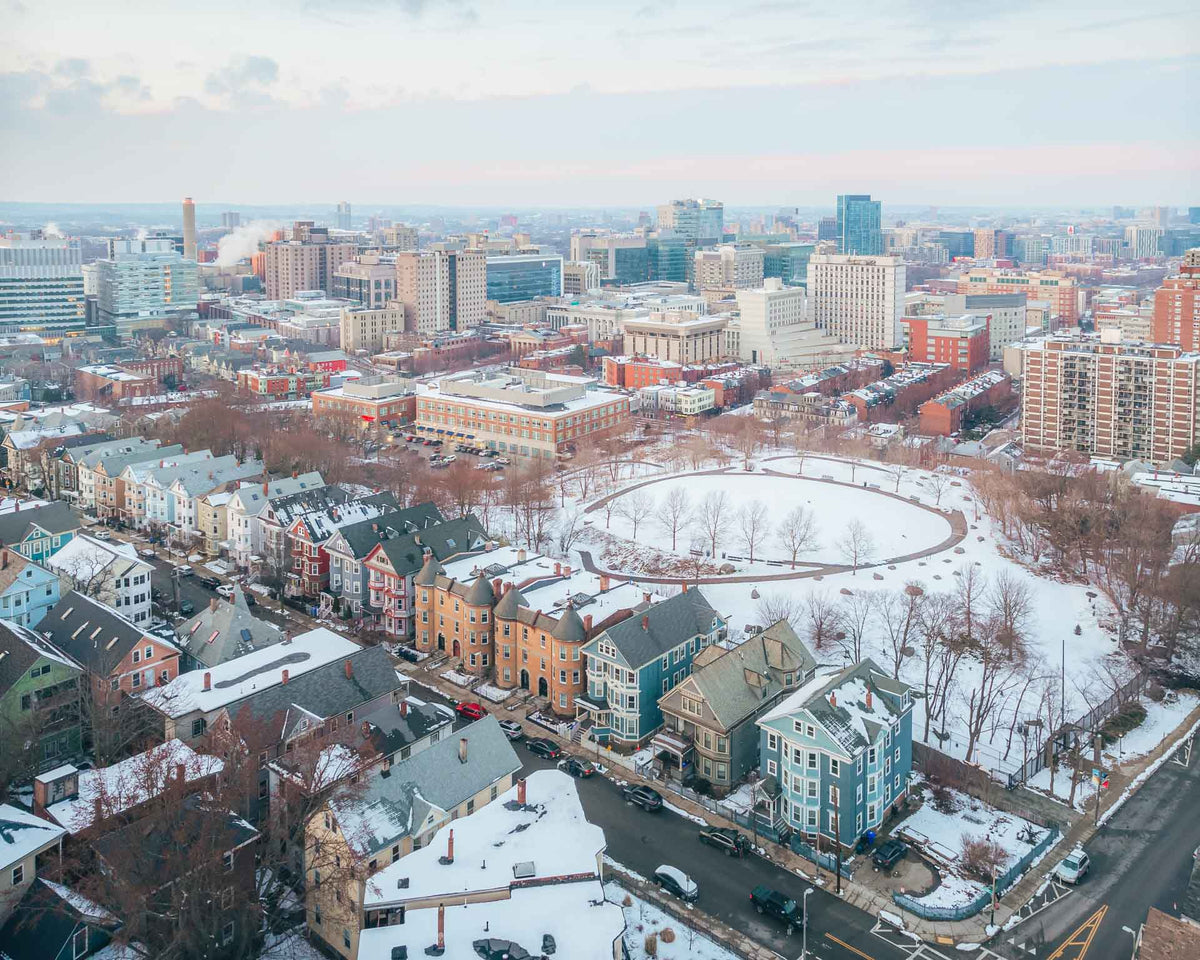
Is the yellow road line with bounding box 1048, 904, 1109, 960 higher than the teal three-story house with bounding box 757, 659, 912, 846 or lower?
lower

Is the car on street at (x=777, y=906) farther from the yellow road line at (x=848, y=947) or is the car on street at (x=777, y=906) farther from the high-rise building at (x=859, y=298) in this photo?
the high-rise building at (x=859, y=298)

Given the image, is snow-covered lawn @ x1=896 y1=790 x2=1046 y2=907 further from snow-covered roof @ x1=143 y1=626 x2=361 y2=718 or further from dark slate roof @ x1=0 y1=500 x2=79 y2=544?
dark slate roof @ x1=0 y1=500 x2=79 y2=544

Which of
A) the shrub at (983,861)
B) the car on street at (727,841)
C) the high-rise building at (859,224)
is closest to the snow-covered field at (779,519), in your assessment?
the car on street at (727,841)

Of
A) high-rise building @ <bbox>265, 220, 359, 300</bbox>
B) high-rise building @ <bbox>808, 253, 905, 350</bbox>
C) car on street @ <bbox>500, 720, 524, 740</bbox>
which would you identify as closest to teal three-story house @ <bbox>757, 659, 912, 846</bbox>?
car on street @ <bbox>500, 720, 524, 740</bbox>

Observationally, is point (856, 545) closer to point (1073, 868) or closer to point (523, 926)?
point (1073, 868)

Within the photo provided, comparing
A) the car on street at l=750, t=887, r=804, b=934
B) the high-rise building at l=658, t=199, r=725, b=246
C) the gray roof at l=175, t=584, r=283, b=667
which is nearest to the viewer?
the car on street at l=750, t=887, r=804, b=934

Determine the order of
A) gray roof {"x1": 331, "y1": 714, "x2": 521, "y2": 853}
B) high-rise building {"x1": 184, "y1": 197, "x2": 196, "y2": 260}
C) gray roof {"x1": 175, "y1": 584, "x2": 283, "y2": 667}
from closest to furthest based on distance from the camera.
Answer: gray roof {"x1": 331, "y1": 714, "x2": 521, "y2": 853}
gray roof {"x1": 175, "y1": 584, "x2": 283, "y2": 667}
high-rise building {"x1": 184, "y1": 197, "x2": 196, "y2": 260}
